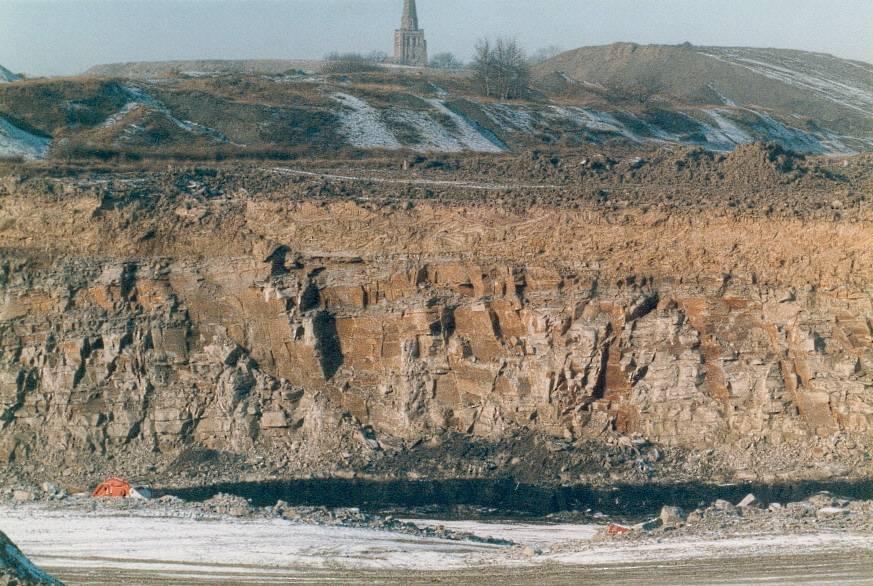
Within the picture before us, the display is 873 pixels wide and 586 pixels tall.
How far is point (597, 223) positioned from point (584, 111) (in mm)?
20237

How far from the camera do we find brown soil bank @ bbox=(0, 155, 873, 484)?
21.4m

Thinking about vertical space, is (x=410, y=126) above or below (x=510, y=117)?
Answer: below

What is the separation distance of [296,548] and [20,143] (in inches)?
632

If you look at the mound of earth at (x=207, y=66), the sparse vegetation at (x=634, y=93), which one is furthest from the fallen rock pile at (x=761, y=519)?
the mound of earth at (x=207, y=66)

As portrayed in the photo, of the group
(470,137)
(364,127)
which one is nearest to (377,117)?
(364,127)

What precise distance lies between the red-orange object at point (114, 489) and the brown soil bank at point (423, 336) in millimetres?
1356

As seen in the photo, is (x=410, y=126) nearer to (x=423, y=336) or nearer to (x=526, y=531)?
(x=423, y=336)

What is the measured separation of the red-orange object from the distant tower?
6130 cm

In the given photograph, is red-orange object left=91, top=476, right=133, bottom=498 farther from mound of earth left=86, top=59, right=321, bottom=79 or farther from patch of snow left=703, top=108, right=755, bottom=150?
mound of earth left=86, top=59, right=321, bottom=79

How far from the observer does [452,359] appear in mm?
22297

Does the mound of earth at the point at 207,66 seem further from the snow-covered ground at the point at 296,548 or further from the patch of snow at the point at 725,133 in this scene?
the snow-covered ground at the point at 296,548

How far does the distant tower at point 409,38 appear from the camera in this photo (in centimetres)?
7881

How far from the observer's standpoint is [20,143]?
1115 inches

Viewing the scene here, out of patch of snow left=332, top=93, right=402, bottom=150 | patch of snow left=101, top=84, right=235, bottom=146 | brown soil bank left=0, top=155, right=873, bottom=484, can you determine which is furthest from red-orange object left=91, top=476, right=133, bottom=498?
patch of snow left=332, top=93, right=402, bottom=150
